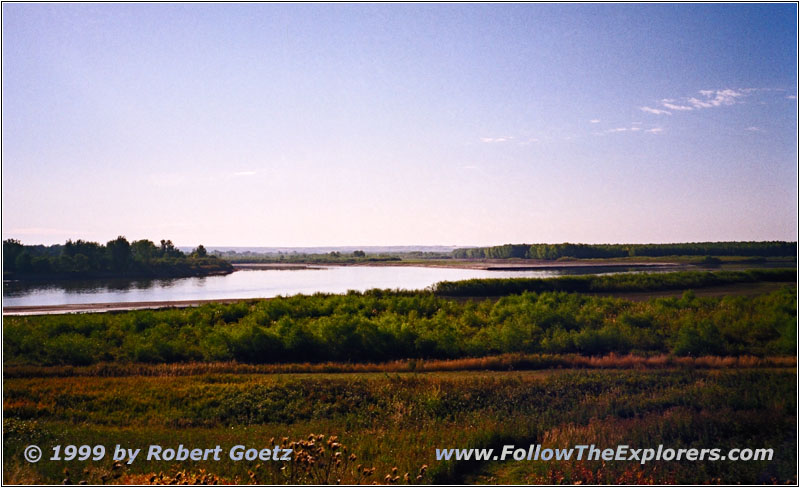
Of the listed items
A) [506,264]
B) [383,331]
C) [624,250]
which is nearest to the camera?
[383,331]

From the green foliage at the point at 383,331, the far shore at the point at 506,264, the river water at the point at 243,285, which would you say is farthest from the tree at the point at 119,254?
the far shore at the point at 506,264

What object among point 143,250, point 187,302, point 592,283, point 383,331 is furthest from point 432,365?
point 143,250

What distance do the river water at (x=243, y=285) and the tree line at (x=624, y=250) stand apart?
2.40 ft

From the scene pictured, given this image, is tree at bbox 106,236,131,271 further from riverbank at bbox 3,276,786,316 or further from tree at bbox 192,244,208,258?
tree at bbox 192,244,208,258

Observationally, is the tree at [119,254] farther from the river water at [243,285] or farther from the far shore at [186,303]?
the far shore at [186,303]

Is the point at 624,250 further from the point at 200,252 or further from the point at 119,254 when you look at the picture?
the point at 119,254

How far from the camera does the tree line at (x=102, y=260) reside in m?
16.4

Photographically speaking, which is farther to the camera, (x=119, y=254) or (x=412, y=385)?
(x=119, y=254)

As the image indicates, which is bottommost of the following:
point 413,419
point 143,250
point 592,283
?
point 413,419

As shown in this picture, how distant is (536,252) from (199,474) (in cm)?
1568

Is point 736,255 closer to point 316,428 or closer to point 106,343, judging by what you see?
point 316,428

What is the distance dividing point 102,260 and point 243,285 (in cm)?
462

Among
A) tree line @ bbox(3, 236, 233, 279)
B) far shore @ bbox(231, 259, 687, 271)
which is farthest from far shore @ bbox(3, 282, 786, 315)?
far shore @ bbox(231, 259, 687, 271)

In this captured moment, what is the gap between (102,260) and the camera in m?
17.4
